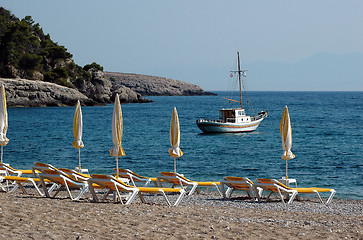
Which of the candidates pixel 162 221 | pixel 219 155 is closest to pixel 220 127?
pixel 219 155

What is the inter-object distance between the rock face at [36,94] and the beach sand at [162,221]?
254ft

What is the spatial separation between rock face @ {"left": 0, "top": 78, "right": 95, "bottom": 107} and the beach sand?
7748cm

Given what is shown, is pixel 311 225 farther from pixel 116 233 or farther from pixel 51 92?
pixel 51 92

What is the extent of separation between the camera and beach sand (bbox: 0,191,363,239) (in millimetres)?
8133

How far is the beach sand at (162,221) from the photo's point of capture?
320 inches

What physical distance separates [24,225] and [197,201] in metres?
5.70

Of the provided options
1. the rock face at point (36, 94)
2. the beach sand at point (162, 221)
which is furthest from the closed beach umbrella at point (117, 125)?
the rock face at point (36, 94)

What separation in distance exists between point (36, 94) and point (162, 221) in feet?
281

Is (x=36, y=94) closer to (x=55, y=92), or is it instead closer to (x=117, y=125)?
(x=55, y=92)

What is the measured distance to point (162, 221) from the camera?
9266 mm

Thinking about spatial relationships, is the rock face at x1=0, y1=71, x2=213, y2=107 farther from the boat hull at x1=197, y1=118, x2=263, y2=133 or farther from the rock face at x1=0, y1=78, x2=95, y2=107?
the boat hull at x1=197, y1=118, x2=263, y2=133

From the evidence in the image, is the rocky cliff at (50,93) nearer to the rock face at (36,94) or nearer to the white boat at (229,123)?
the rock face at (36,94)

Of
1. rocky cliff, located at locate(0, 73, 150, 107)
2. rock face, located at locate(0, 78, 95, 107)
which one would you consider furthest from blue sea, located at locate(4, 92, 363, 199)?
rocky cliff, located at locate(0, 73, 150, 107)

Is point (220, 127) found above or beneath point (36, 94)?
beneath
